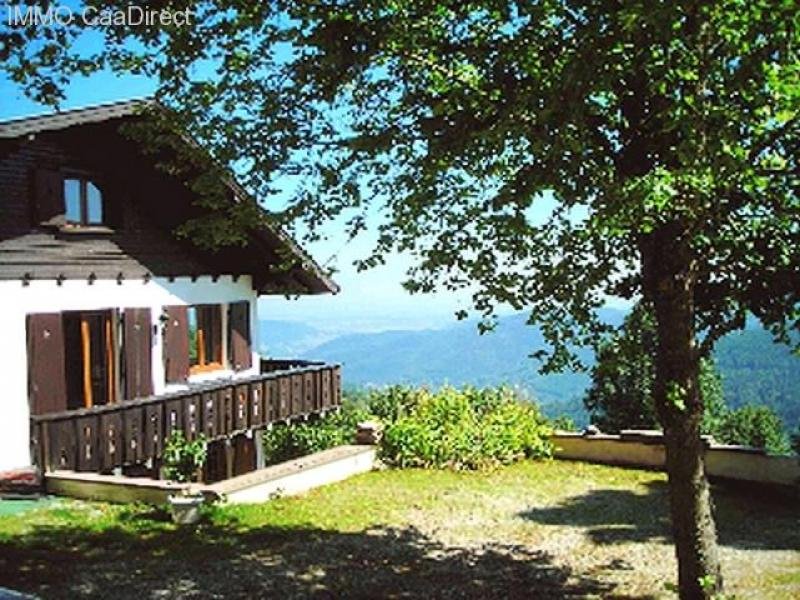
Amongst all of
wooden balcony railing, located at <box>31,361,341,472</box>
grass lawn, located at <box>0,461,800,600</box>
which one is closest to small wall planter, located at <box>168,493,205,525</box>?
grass lawn, located at <box>0,461,800,600</box>

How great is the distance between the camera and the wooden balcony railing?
1469 centimetres

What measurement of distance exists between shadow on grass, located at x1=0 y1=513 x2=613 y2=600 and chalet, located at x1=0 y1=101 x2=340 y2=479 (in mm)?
3663

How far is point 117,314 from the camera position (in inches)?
722

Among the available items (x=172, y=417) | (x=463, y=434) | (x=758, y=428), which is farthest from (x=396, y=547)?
(x=758, y=428)

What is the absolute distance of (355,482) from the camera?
1789 centimetres

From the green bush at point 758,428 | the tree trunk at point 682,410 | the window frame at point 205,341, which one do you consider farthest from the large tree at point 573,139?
the green bush at point 758,428

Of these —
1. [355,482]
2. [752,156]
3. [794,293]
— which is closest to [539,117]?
[752,156]

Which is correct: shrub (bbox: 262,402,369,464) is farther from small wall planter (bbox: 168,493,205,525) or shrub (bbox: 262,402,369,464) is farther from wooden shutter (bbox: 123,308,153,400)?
small wall planter (bbox: 168,493,205,525)

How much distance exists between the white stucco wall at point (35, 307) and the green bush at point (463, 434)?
18.8 feet

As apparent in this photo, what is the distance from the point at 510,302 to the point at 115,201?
12577 mm

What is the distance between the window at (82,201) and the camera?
17406mm

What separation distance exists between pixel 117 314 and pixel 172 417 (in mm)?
2852

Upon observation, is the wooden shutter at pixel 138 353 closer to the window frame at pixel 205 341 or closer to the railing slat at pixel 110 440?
the window frame at pixel 205 341

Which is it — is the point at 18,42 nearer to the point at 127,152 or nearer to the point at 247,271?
the point at 127,152
